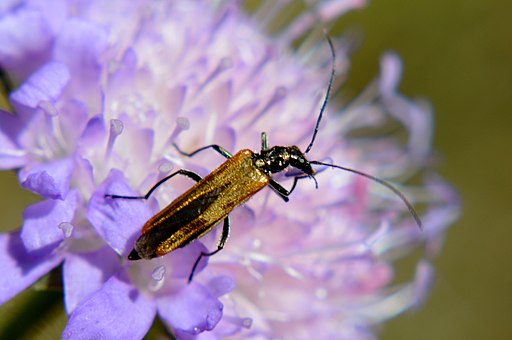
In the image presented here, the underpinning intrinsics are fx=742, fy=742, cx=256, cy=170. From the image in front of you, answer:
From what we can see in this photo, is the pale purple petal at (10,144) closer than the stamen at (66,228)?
No

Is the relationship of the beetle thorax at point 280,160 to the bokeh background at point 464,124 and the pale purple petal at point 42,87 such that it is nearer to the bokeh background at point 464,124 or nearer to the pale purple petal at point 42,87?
the pale purple petal at point 42,87

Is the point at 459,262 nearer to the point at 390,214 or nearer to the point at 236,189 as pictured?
the point at 390,214

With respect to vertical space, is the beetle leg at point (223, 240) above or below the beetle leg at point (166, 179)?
below

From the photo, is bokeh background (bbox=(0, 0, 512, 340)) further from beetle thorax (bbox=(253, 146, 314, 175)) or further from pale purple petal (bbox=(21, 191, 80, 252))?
pale purple petal (bbox=(21, 191, 80, 252))

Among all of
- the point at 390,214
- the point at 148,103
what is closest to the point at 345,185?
the point at 390,214

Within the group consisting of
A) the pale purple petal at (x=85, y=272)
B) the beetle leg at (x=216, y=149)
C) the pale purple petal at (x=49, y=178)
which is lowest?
the pale purple petal at (x=85, y=272)

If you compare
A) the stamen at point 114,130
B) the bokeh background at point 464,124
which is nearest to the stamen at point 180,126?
the stamen at point 114,130

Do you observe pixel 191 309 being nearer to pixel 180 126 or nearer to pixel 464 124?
pixel 180 126
